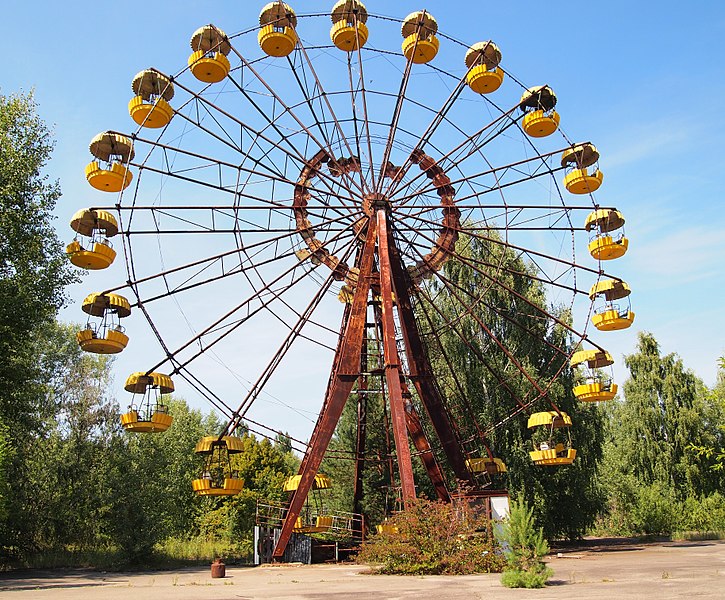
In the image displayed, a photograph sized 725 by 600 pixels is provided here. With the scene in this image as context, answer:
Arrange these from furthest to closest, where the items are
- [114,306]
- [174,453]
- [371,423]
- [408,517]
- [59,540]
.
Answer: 1. [174,453]
2. [371,423]
3. [59,540]
4. [114,306]
5. [408,517]

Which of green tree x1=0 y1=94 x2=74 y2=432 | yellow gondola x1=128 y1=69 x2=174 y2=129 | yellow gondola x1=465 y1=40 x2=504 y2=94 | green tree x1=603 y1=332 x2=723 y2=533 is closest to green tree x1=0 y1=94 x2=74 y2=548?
green tree x1=0 y1=94 x2=74 y2=432

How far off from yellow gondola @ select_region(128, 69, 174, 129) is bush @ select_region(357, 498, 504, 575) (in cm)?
1532

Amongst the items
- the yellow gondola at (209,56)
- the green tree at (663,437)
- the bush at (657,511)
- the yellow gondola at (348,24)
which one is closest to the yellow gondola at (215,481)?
the yellow gondola at (209,56)

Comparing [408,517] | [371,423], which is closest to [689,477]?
[371,423]

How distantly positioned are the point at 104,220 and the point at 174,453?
2596 centimetres

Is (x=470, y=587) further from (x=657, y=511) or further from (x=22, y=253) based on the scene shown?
(x=657, y=511)

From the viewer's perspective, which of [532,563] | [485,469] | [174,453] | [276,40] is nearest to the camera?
[532,563]

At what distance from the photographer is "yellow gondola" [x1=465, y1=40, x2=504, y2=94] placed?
22.9m

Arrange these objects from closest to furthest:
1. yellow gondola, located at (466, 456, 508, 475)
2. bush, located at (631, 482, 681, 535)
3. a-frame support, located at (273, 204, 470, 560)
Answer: a-frame support, located at (273, 204, 470, 560) < yellow gondola, located at (466, 456, 508, 475) < bush, located at (631, 482, 681, 535)

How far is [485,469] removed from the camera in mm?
24469

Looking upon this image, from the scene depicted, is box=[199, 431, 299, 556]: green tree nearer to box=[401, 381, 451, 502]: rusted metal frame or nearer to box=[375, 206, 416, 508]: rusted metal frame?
box=[401, 381, 451, 502]: rusted metal frame

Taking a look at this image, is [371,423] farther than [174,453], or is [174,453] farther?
[174,453]

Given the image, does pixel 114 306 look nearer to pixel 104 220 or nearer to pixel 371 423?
pixel 104 220

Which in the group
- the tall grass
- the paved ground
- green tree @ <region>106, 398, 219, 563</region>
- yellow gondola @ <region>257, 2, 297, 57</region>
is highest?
yellow gondola @ <region>257, 2, 297, 57</region>
